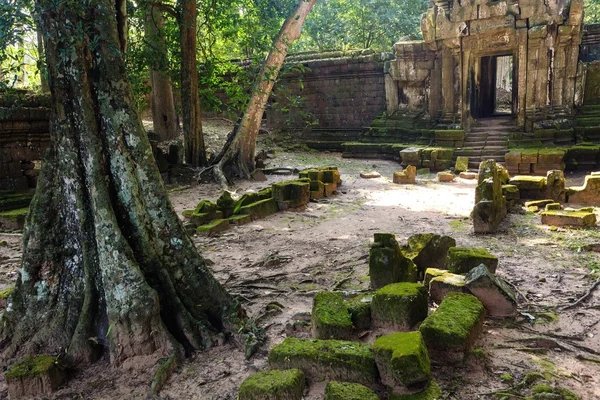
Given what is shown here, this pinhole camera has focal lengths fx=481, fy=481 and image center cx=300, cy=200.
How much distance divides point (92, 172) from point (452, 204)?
6.26 meters

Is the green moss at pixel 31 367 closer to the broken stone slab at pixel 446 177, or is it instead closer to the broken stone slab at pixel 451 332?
Result: the broken stone slab at pixel 451 332

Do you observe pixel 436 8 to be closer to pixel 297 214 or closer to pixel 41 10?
pixel 297 214

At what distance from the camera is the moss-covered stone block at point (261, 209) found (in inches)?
Answer: 289

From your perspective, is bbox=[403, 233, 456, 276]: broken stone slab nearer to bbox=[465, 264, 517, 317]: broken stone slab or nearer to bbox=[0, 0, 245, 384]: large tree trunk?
bbox=[465, 264, 517, 317]: broken stone slab

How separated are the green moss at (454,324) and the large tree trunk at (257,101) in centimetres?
813

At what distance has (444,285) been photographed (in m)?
3.68

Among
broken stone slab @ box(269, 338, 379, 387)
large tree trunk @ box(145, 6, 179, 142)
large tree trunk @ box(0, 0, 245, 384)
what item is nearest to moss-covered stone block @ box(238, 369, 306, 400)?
broken stone slab @ box(269, 338, 379, 387)

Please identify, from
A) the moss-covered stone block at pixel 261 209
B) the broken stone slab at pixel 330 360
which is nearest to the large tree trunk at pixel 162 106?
the moss-covered stone block at pixel 261 209

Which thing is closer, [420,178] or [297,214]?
[297,214]

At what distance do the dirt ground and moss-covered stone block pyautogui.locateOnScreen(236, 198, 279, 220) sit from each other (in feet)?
0.63

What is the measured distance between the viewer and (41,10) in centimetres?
324

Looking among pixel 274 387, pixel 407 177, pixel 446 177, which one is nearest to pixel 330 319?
pixel 274 387

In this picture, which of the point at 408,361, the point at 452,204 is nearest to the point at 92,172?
the point at 408,361

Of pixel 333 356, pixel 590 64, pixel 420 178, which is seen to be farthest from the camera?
pixel 590 64
